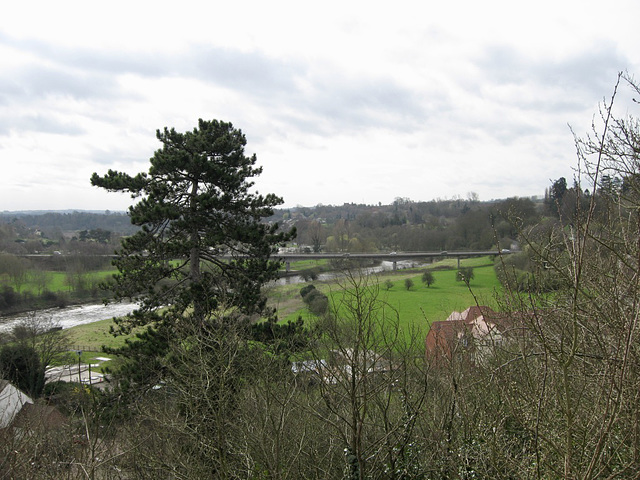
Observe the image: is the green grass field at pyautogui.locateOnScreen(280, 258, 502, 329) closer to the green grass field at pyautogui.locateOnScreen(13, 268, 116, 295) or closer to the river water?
the river water

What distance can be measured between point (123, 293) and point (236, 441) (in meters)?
5.42

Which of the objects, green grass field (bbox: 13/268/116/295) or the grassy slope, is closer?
the grassy slope

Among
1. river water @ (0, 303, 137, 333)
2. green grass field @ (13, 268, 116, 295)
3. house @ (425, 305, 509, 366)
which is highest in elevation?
house @ (425, 305, 509, 366)

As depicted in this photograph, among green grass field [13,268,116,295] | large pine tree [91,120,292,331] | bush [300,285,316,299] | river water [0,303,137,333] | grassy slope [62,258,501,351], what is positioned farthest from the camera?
green grass field [13,268,116,295]

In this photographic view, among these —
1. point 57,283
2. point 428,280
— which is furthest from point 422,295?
point 57,283

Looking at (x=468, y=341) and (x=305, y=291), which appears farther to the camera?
(x=305, y=291)

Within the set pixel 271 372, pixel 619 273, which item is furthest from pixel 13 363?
pixel 619 273

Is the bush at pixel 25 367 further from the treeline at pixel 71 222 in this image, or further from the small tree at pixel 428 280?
the treeline at pixel 71 222

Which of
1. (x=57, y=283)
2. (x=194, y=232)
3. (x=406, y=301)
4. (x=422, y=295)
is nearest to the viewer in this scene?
(x=194, y=232)

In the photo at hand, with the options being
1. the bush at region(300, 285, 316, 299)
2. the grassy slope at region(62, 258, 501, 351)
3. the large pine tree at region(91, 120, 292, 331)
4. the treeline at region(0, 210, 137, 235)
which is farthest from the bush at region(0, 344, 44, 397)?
the treeline at region(0, 210, 137, 235)

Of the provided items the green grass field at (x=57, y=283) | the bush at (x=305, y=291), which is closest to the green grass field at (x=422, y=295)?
the bush at (x=305, y=291)

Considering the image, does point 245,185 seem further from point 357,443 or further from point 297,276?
point 297,276

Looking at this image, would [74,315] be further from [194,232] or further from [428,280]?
[194,232]

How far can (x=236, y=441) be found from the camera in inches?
264
